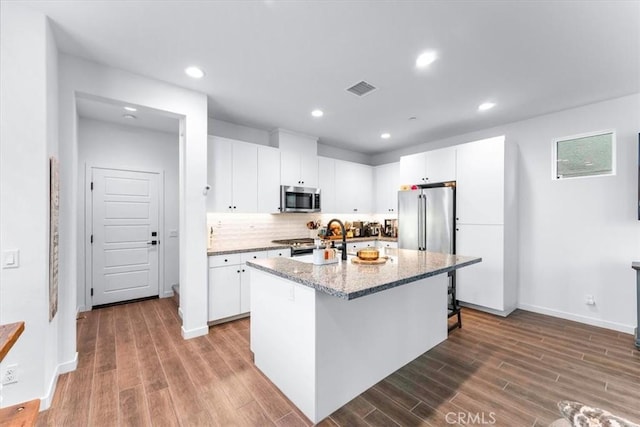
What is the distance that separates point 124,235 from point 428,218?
16.0 ft

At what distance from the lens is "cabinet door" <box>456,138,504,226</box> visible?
12.0 ft

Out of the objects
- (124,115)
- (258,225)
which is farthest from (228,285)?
(124,115)

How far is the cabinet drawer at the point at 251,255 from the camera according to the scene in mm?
3591

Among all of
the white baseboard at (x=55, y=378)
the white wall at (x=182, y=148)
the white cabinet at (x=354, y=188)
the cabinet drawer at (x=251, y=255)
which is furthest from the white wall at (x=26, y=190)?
the white cabinet at (x=354, y=188)

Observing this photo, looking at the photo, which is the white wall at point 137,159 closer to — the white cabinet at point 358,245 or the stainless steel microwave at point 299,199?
the stainless steel microwave at point 299,199

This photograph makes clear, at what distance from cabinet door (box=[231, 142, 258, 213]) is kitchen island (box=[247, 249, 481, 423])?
1736 millimetres

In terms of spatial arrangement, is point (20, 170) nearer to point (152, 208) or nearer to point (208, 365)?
point (208, 365)

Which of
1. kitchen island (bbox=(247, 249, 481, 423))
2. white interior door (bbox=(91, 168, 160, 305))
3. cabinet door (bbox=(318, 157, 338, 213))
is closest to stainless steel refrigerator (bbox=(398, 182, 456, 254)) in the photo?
cabinet door (bbox=(318, 157, 338, 213))

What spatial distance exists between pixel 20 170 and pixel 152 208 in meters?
2.81

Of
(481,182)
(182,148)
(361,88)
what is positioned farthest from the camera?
(481,182)

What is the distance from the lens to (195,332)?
3105 millimetres

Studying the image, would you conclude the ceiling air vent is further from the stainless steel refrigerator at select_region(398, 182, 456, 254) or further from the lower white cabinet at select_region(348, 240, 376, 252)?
the lower white cabinet at select_region(348, 240, 376, 252)

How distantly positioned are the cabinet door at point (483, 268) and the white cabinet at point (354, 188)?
2045mm

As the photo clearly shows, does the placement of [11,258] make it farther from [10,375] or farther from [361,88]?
[361,88]
